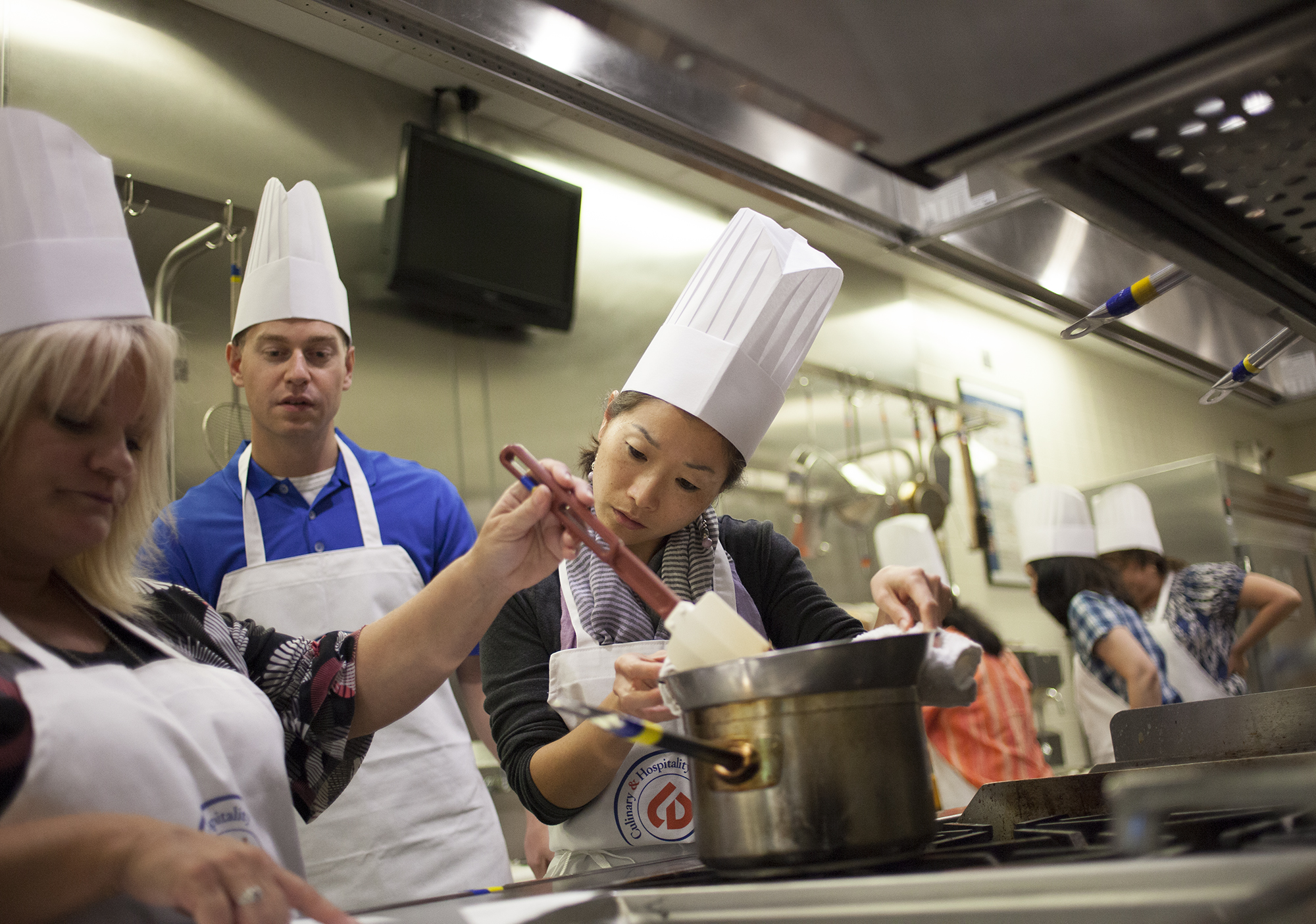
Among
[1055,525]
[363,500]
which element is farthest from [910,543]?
[363,500]

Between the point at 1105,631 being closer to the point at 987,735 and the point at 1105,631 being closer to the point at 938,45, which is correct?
the point at 987,735

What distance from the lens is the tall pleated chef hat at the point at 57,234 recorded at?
2.97ft

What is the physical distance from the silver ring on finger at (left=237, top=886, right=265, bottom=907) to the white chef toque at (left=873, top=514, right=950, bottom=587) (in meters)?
3.12

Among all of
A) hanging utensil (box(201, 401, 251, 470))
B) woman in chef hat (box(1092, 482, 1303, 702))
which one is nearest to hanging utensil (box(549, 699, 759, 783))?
hanging utensil (box(201, 401, 251, 470))

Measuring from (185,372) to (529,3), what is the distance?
1680mm

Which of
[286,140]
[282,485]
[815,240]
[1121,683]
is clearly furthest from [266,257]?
[1121,683]

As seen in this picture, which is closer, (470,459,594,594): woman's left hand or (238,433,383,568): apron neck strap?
(470,459,594,594): woman's left hand

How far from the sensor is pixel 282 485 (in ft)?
6.46

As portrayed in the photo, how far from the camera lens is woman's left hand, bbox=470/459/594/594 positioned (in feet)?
3.48

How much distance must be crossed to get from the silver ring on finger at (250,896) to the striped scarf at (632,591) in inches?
26.4

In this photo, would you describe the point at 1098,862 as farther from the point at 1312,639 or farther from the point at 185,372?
the point at 185,372

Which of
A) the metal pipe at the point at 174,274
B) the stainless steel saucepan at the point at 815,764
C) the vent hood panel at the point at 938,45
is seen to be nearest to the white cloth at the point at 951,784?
the metal pipe at the point at 174,274

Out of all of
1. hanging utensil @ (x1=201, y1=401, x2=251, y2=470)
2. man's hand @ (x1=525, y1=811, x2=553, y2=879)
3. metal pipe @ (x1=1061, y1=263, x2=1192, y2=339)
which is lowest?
man's hand @ (x1=525, y1=811, x2=553, y2=879)

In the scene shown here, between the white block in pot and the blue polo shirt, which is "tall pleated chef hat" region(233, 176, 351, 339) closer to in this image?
the blue polo shirt
